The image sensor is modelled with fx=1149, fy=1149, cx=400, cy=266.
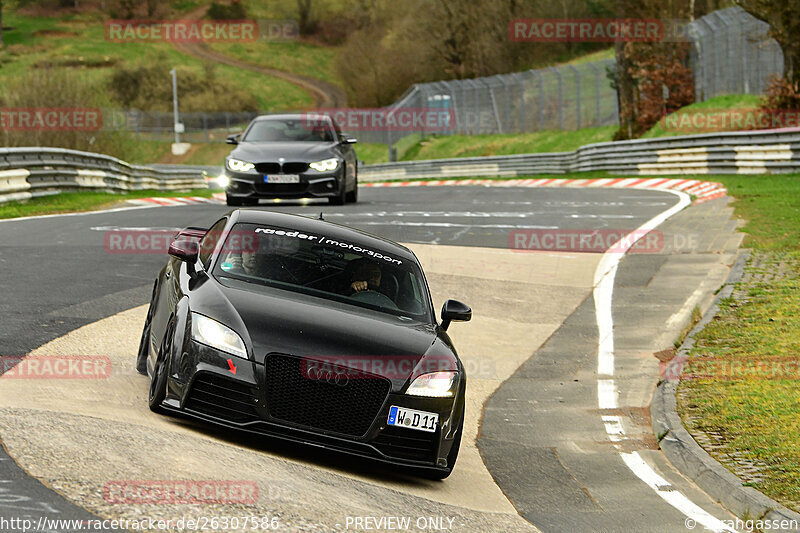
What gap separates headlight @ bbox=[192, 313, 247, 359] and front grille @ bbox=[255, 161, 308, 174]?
13534 mm

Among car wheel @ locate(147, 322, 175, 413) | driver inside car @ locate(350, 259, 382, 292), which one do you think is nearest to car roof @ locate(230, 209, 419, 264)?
driver inside car @ locate(350, 259, 382, 292)

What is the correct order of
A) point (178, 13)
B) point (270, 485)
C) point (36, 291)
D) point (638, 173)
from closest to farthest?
point (270, 485) < point (36, 291) < point (638, 173) < point (178, 13)

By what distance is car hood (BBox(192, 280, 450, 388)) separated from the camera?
6812 millimetres

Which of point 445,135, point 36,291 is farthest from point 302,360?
point 445,135

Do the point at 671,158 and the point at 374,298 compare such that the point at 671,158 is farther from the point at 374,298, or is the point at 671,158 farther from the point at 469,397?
the point at 374,298

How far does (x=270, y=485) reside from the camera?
19.7 ft

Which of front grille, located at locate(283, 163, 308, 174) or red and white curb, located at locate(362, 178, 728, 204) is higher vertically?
front grille, located at locate(283, 163, 308, 174)

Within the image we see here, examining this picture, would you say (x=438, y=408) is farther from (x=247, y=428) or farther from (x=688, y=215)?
(x=688, y=215)

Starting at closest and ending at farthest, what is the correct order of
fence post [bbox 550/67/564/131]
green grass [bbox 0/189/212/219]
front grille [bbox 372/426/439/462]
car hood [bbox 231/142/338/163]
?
front grille [bbox 372/426/439/462]
car hood [bbox 231/142/338/163]
green grass [bbox 0/189/212/219]
fence post [bbox 550/67/564/131]

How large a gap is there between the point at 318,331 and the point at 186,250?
1448 millimetres

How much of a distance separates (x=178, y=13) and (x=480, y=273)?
13624cm

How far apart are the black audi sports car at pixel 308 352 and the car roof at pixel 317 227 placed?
0.38 feet

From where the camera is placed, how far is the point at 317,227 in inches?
329

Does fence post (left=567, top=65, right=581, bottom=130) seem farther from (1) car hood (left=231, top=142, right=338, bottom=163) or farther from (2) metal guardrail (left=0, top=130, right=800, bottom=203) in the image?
(1) car hood (left=231, top=142, right=338, bottom=163)
